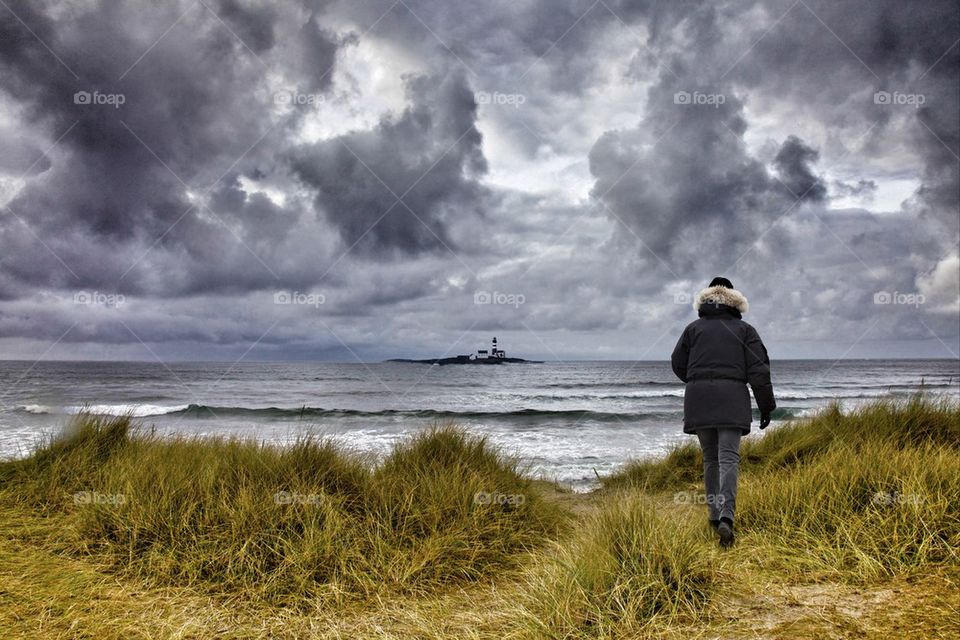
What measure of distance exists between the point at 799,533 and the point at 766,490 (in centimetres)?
97

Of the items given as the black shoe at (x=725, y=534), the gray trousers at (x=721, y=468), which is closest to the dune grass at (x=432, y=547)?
the black shoe at (x=725, y=534)

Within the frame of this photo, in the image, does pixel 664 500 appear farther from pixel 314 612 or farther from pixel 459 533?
pixel 314 612

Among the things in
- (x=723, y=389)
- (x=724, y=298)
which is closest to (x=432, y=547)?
(x=723, y=389)

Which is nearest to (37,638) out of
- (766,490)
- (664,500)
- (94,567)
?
(94,567)

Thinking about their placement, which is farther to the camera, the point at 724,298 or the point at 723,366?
the point at 724,298

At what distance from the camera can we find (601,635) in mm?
3209
